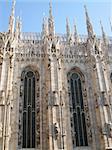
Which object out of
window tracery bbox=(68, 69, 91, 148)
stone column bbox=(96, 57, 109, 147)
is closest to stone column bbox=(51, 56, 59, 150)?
window tracery bbox=(68, 69, 91, 148)

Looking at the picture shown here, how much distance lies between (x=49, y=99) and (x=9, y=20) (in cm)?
1150

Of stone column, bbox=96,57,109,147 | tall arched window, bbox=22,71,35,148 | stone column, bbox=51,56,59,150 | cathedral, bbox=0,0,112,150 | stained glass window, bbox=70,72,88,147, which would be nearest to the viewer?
stone column, bbox=51,56,59,150

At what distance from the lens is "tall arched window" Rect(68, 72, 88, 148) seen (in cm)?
2305

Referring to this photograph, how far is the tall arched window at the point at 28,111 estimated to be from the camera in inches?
878

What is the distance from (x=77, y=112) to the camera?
80.6ft

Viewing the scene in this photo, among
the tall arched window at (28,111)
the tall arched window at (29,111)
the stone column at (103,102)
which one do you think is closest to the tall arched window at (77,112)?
the stone column at (103,102)

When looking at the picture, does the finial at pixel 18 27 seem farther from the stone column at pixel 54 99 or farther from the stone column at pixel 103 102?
the stone column at pixel 103 102

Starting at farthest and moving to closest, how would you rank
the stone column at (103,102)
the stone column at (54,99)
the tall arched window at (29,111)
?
the tall arched window at (29,111), the stone column at (103,102), the stone column at (54,99)

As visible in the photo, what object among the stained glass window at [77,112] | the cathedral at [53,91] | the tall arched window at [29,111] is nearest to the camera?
the cathedral at [53,91]

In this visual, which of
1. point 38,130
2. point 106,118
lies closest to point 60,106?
point 38,130

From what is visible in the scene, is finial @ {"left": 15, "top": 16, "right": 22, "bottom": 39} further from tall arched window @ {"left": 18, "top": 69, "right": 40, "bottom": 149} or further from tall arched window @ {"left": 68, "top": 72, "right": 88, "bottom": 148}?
tall arched window @ {"left": 68, "top": 72, "right": 88, "bottom": 148}

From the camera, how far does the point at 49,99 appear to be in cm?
2314

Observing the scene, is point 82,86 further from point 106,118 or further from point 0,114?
point 0,114

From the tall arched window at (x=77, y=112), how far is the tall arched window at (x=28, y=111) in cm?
361
